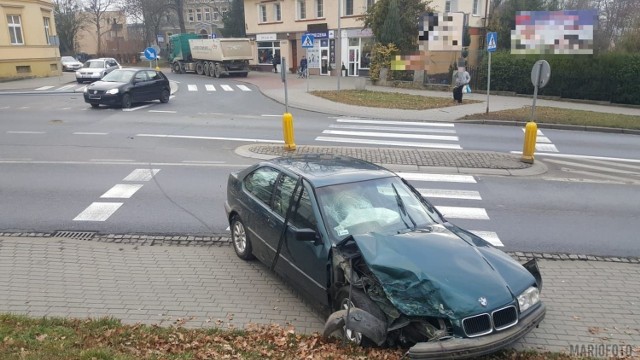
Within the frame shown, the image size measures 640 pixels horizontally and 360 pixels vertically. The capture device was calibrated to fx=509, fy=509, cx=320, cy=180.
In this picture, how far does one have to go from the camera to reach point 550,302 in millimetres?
5922

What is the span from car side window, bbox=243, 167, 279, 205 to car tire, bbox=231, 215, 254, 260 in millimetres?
546

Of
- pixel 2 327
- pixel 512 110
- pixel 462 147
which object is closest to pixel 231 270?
pixel 2 327

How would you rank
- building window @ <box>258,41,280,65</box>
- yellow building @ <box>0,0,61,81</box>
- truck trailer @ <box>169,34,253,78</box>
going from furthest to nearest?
building window @ <box>258,41,280,65</box> < truck trailer @ <box>169,34,253,78</box> < yellow building @ <box>0,0,61,81</box>

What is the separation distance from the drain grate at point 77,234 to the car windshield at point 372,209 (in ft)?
14.5

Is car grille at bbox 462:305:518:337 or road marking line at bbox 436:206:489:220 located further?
road marking line at bbox 436:206:489:220

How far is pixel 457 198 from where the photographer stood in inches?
391

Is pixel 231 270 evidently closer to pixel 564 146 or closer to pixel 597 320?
pixel 597 320

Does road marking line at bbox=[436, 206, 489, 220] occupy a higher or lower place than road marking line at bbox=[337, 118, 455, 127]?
lower

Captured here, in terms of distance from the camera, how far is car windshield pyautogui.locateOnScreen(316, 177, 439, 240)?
533 cm

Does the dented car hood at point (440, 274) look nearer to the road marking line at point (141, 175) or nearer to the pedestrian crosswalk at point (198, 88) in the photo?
the road marking line at point (141, 175)

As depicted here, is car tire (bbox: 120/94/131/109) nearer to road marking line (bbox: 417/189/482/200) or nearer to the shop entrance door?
road marking line (bbox: 417/189/482/200)

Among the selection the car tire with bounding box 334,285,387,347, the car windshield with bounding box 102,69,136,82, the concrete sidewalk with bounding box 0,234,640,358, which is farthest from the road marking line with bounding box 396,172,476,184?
the car windshield with bounding box 102,69,136,82

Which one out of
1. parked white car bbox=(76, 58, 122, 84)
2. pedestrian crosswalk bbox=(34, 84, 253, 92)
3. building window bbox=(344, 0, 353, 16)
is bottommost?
pedestrian crosswalk bbox=(34, 84, 253, 92)

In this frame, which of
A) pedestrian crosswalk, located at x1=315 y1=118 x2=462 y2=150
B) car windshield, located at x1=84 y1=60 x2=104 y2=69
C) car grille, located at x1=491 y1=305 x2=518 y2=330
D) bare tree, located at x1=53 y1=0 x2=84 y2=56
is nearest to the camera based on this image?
car grille, located at x1=491 y1=305 x2=518 y2=330
